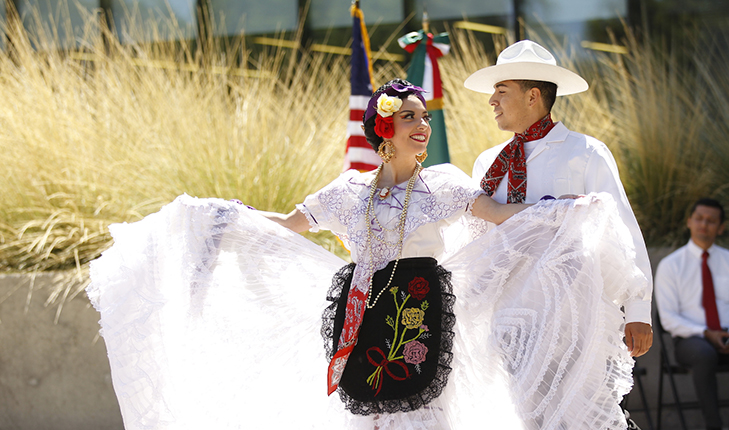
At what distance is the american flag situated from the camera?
4176 millimetres

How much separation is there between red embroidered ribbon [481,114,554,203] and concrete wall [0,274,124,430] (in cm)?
273

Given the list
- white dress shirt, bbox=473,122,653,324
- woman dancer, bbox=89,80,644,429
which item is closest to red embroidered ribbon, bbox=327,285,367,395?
woman dancer, bbox=89,80,644,429

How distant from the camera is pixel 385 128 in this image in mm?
2521

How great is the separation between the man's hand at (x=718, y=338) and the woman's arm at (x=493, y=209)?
232cm

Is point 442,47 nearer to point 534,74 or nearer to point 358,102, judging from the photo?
point 358,102

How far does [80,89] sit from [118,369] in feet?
12.9

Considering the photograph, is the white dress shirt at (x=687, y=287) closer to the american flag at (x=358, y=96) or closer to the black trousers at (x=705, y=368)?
the black trousers at (x=705, y=368)

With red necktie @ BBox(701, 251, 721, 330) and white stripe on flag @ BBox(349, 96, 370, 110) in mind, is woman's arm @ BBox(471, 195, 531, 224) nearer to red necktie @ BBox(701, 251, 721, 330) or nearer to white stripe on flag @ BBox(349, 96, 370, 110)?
white stripe on flag @ BBox(349, 96, 370, 110)

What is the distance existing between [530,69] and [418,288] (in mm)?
973

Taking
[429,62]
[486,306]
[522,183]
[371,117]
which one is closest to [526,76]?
[522,183]

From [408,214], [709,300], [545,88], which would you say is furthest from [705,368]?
[408,214]

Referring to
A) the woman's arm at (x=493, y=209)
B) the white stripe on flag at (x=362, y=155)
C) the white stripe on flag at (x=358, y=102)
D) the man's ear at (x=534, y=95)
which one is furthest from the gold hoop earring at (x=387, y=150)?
the white stripe on flag at (x=358, y=102)

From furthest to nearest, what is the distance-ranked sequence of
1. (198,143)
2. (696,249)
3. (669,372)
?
(198,143) → (696,249) → (669,372)

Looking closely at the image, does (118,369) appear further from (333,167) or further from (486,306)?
(333,167)
